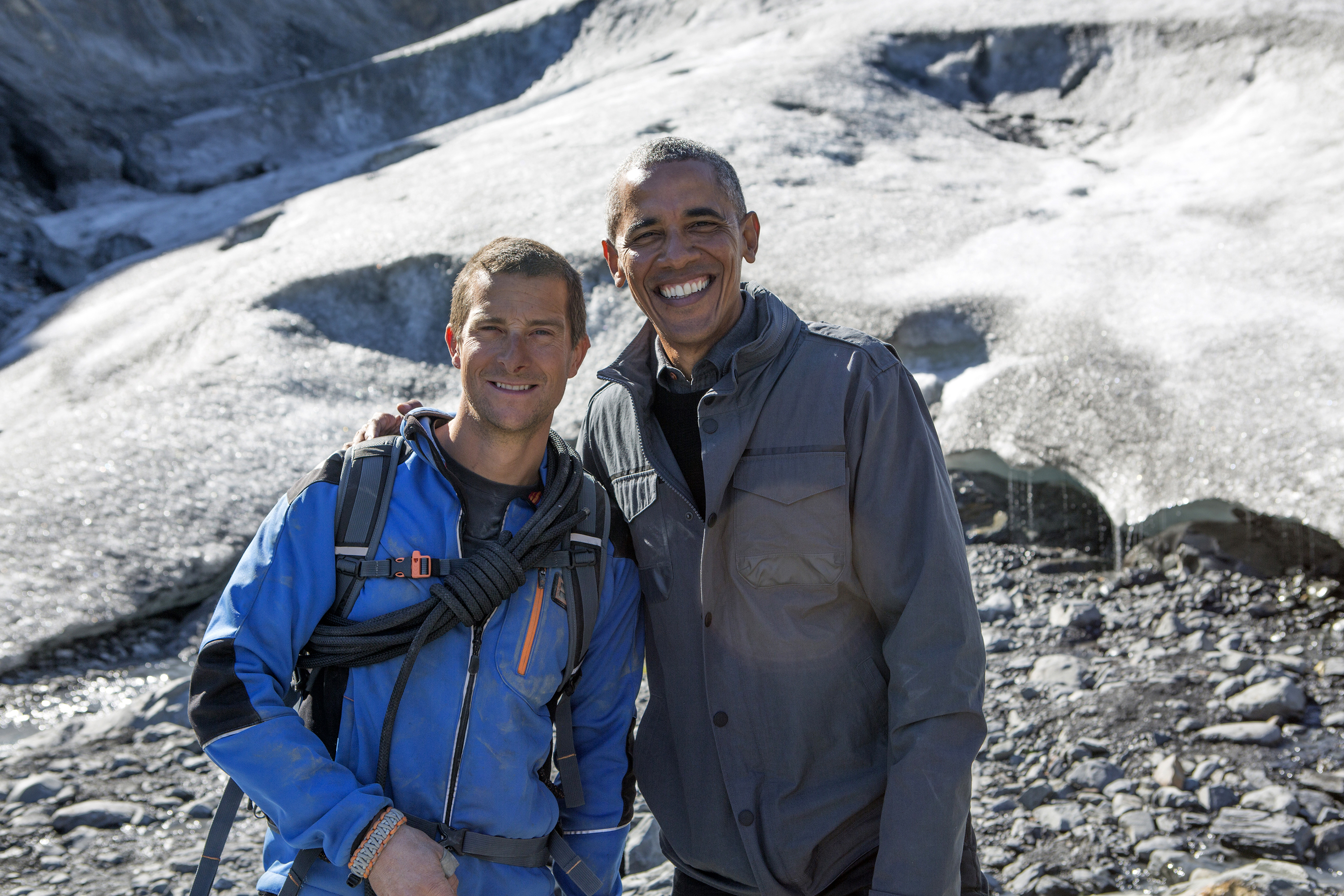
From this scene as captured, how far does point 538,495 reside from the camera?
2.83 meters

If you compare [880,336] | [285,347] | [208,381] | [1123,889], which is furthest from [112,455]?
[1123,889]

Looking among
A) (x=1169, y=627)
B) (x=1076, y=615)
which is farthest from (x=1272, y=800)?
(x=1076, y=615)

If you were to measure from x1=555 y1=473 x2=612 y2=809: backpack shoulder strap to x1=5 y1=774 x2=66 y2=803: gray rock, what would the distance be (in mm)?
3578

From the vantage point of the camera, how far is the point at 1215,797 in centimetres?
416

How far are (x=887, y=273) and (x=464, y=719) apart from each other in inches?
264

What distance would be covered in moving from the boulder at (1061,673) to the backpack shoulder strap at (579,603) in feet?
10.9

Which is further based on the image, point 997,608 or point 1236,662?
point 997,608

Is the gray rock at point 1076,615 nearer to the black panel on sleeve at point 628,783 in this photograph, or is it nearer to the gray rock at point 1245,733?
the gray rock at point 1245,733

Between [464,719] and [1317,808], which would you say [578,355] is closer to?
[464,719]

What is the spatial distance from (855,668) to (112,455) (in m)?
7.32

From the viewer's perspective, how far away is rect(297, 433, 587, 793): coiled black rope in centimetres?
246

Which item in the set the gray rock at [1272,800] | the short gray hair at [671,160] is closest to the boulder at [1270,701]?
the gray rock at [1272,800]

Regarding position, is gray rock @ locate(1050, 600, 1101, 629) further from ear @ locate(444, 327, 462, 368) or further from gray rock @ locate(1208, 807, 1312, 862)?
ear @ locate(444, 327, 462, 368)

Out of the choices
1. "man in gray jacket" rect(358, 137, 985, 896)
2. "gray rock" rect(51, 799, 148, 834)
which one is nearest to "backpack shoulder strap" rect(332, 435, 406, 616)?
"man in gray jacket" rect(358, 137, 985, 896)
